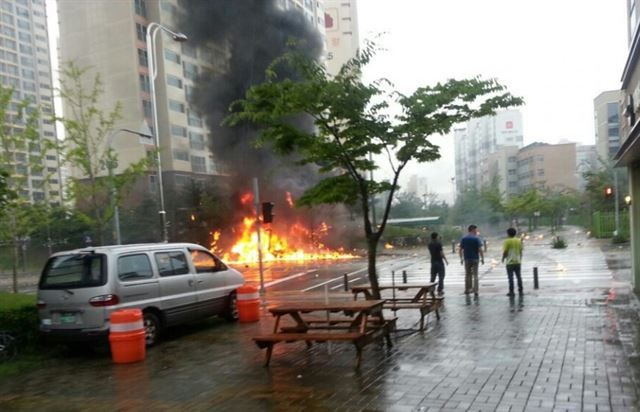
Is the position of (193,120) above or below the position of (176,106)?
below

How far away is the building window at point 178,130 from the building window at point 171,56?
613 centimetres

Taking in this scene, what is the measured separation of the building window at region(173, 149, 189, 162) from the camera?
50.4m

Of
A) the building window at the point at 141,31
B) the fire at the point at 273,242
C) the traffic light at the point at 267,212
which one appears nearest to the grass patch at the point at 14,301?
the traffic light at the point at 267,212

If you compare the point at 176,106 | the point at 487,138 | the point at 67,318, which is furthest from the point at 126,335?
the point at 487,138

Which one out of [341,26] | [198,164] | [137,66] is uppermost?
[341,26]

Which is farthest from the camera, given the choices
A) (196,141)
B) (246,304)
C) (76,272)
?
(196,141)

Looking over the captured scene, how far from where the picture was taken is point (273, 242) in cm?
3919

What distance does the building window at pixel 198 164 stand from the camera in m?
52.3

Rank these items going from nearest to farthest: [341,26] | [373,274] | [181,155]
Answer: [373,274] → [181,155] → [341,26]

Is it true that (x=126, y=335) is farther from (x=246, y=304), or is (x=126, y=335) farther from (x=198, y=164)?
(x=198, y=164)

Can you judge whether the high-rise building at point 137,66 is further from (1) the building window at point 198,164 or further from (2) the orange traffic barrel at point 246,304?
(2) the orange traffic barrel at point 246,304

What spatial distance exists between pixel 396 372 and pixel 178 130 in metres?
48.4

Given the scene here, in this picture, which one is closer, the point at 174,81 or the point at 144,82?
the point at 144,82

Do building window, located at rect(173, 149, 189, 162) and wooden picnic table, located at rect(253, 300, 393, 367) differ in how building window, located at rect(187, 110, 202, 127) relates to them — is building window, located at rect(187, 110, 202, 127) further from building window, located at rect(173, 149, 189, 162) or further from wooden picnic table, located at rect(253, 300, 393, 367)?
wooden picnic table, located at rect(253, 300, 393, 367)
